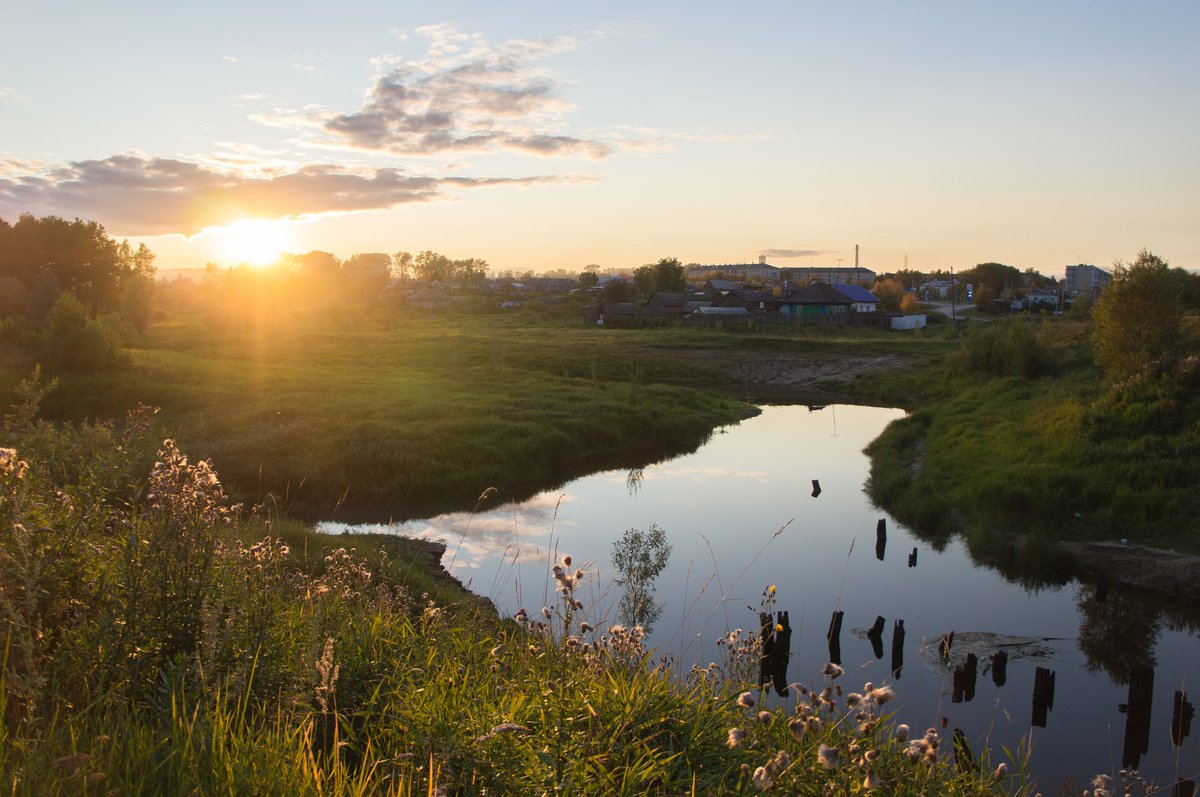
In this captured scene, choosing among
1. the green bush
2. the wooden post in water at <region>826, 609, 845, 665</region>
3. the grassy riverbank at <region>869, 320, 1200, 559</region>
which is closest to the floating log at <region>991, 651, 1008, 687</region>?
the wooden post in water at <region>826, 609, 845, 665</region>

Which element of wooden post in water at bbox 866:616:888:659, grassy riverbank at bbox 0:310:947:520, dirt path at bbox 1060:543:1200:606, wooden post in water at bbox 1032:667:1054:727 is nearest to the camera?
wooden post in water at bbox 1032:667:1054:727

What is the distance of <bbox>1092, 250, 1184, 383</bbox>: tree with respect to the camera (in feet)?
85.5

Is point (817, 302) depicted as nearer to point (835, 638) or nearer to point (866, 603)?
point (866, 603)

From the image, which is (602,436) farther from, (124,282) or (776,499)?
(124,282)

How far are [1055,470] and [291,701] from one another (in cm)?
2149

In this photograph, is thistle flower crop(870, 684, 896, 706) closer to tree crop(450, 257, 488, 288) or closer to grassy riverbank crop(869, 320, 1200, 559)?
grassy riverbank crop(869, 320, 1200, 559)

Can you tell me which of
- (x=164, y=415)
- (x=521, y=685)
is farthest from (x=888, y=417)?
(x=521, y=685)

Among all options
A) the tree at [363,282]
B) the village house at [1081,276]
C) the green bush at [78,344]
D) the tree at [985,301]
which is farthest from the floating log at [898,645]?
the village house at [1081,276]

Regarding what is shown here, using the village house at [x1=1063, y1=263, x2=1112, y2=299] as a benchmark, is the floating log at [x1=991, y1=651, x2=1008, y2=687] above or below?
below

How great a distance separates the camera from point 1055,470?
2116 cm

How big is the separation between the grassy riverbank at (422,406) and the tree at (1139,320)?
1484 cm

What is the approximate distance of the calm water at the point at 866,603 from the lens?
1105 centimetres

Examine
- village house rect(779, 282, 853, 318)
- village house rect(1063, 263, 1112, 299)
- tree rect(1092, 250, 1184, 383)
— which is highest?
village house rect(1063, 263, 1112, 299)

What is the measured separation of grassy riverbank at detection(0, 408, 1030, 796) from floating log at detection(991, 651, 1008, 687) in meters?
8.15
